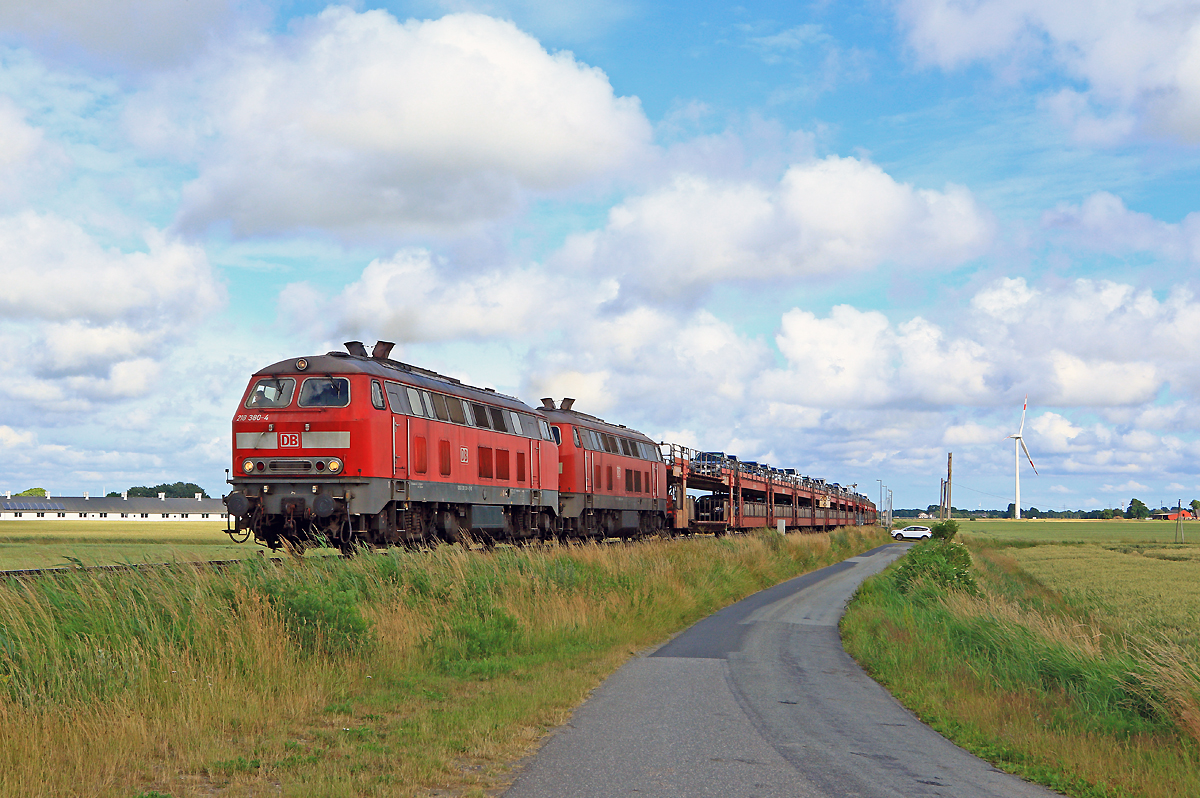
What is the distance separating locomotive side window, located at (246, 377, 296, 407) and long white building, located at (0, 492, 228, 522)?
107197 millimetres

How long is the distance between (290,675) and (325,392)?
11718 millimetres

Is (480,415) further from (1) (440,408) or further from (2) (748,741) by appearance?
(2) (748,741)

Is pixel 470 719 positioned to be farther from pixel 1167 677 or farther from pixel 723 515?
pixel 723 515

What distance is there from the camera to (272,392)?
74.2 feet

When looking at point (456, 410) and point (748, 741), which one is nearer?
point (748, 741)

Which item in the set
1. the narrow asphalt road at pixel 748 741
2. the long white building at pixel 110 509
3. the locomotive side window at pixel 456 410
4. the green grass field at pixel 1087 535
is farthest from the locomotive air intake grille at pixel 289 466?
the long white building at pixel 110 509

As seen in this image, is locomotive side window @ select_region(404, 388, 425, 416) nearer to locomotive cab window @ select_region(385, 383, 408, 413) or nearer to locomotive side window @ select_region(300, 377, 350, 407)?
locomotive cab window @ select_region(385, 383, 408, 413)

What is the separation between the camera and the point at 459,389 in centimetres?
2778

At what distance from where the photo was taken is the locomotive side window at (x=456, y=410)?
86.8 feet

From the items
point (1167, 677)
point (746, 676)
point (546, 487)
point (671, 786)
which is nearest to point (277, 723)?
point (671, 786)

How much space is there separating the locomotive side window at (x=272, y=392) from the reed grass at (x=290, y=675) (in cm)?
646

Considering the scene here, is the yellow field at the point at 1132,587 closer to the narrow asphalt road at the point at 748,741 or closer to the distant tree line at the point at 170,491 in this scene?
the narrow asphalt road at the point at 748,741

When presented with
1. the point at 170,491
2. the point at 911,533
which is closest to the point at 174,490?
the point at 170,491

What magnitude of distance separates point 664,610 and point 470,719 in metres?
12.0
